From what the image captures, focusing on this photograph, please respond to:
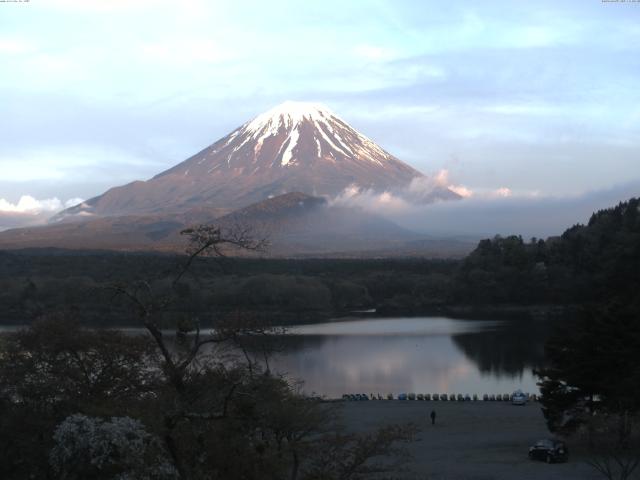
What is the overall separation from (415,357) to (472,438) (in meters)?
13.4

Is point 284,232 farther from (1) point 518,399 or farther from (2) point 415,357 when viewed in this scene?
(1) point 518,399

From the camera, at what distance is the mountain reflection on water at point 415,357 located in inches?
921

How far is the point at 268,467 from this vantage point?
18.2 feet

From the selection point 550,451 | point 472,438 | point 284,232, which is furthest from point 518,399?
point 284,232

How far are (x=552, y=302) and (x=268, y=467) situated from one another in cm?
4333

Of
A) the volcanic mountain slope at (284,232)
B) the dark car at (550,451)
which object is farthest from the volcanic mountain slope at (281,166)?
the dark car at (550,451)

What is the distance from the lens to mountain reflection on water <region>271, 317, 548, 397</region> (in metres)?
23.4

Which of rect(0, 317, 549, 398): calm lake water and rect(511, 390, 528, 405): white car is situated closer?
rect(511, 390, 528, 405): white car

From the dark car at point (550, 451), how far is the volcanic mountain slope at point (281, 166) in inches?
4349

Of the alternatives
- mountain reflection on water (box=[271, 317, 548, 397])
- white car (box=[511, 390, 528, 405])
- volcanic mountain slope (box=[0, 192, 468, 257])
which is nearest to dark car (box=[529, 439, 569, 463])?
mountain reflection on water (box=[271, 317, 548, 397])

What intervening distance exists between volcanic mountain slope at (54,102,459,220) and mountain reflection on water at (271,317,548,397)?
3443 inches

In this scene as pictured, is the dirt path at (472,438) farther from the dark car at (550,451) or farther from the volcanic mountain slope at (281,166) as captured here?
the volcanic mountain slope at (281,166)

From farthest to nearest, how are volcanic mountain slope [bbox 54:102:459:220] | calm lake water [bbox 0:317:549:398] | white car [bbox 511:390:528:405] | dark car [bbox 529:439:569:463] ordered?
volcanic mountain slope [bbox 54:102:459:220]
calm lake water [bbox 0:317:549:398]
white car [bbox 511:390:528:405]
dark car [bbox 529:439:569:463]

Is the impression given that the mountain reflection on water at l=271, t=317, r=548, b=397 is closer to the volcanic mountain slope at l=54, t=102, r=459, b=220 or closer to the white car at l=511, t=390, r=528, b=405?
the white car at l=511, t=390, r=528, b=405
